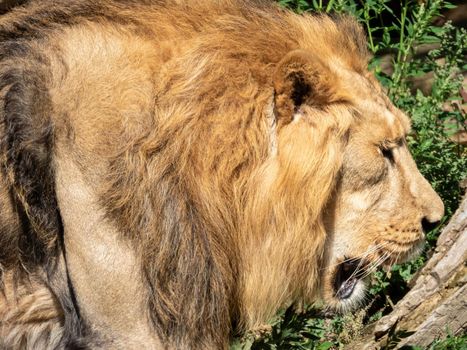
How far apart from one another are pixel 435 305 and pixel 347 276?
643 mm

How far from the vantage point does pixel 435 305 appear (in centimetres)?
486

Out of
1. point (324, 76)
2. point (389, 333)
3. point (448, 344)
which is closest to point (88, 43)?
point (324, 76)

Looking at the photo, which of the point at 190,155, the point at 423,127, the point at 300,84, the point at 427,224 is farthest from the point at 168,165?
the point at 423,127

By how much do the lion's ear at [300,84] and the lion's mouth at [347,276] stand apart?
838 millimetres

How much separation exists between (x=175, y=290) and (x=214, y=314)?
0.70ft

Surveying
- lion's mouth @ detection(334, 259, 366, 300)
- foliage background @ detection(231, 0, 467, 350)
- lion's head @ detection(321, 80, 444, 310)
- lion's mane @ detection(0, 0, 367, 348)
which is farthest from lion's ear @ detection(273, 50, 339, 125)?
foliage background @ detection(231, 0, 467, 350)

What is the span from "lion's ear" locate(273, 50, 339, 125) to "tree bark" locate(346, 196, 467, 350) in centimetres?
140

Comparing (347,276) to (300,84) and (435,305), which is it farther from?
(300,84)

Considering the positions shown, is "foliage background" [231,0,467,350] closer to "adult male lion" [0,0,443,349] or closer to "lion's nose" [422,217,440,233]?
"lion's nose" [422,217,440,233]

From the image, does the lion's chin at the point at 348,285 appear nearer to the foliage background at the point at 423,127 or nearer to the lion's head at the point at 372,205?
the lion's head at the point at 372,205

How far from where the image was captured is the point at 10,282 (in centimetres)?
386

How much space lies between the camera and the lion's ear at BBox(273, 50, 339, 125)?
376 cm

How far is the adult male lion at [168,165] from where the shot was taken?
3.66 metres

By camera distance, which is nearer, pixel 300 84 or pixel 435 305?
pixel 300 84
